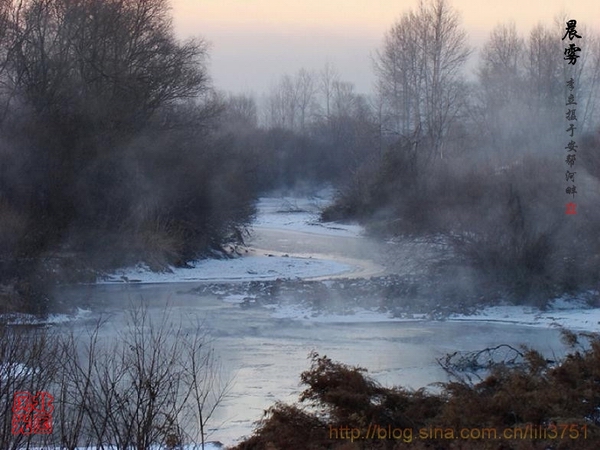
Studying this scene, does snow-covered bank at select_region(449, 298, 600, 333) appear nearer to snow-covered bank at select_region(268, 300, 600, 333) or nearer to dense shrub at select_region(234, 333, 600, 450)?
snow-covered bank at select_region(268, 300, 600, 333)

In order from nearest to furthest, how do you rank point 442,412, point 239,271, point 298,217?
point 442,412 → point 239,271 → point 298,217

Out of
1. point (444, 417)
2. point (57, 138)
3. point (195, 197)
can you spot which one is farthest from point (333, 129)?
point (444, 417)

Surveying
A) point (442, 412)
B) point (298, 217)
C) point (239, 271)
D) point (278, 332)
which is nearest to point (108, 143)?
point (239, 271)

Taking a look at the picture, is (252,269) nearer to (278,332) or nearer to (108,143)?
(108,143)

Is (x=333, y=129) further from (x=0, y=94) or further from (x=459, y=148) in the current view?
(x=0, y=94)

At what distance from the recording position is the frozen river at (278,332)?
12688mm

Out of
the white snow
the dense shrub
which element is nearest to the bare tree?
the white snow

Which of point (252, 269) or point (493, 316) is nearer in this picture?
point (493, 316)

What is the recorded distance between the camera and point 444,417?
24.2ft

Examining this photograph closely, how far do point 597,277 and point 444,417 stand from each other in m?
18.4

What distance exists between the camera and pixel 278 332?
59.9 feet

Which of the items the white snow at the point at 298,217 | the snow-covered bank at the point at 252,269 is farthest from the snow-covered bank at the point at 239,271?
the white snow at the point at 298,217

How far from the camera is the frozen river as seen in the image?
12688mm

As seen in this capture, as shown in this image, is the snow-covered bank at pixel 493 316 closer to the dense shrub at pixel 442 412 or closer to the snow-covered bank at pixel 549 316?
the snow-covered bank at pixel 549 316
